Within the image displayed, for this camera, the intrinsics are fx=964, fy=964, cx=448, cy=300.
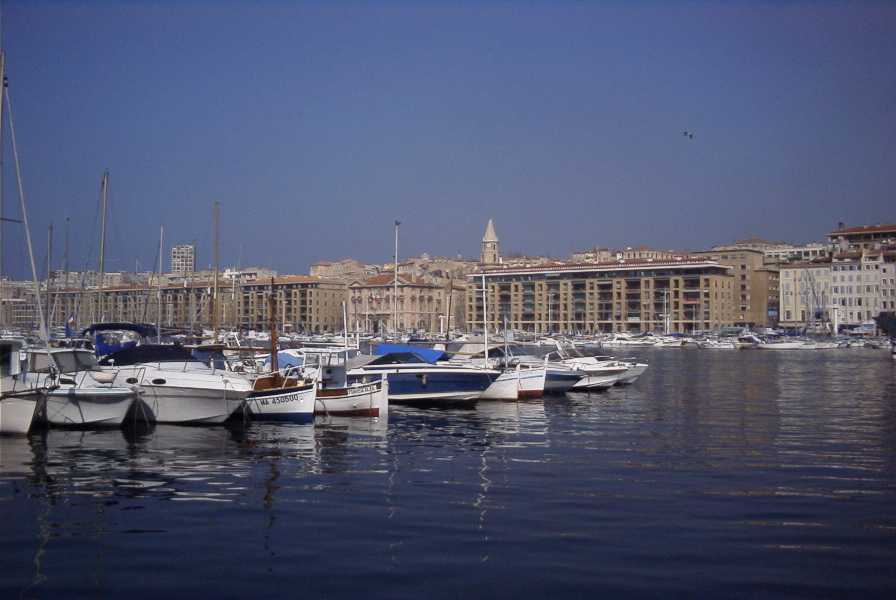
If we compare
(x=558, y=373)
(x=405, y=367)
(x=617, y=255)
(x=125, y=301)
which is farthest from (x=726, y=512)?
(x=617, y=255)

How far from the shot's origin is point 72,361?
77.4 ft

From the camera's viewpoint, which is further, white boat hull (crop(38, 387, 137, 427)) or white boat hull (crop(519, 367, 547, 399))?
white boat hull (crop(519, 367, 547, 399))

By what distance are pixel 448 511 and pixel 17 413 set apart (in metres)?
11.5

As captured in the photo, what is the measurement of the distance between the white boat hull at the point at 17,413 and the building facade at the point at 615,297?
116002 mm

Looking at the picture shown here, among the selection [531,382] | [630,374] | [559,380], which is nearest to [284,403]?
[531,382]

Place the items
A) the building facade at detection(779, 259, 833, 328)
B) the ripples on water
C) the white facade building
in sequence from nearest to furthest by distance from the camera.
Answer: the ripples on water
the white facade building
the building facade at detection(779, 259, 833, 328)

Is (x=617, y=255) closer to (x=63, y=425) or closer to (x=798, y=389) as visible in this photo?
(x=798, y=389)

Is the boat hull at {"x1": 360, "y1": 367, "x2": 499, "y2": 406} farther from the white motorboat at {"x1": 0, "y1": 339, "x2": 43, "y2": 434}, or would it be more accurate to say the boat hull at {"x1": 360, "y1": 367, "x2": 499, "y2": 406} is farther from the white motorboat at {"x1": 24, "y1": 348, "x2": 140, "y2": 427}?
the white motorboat at {"x1": 0, "y1": 339, "x2": 43, "y2": 434}

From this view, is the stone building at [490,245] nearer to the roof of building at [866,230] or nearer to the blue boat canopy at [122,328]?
the roof of building at [866,230]

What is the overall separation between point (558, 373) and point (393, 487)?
21094 mm

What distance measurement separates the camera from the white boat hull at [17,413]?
2009cm

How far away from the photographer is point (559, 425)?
80.3ft

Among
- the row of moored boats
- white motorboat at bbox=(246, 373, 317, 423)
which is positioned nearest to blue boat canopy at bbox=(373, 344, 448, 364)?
the row of moored boats

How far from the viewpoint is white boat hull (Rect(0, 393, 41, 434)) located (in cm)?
2009
